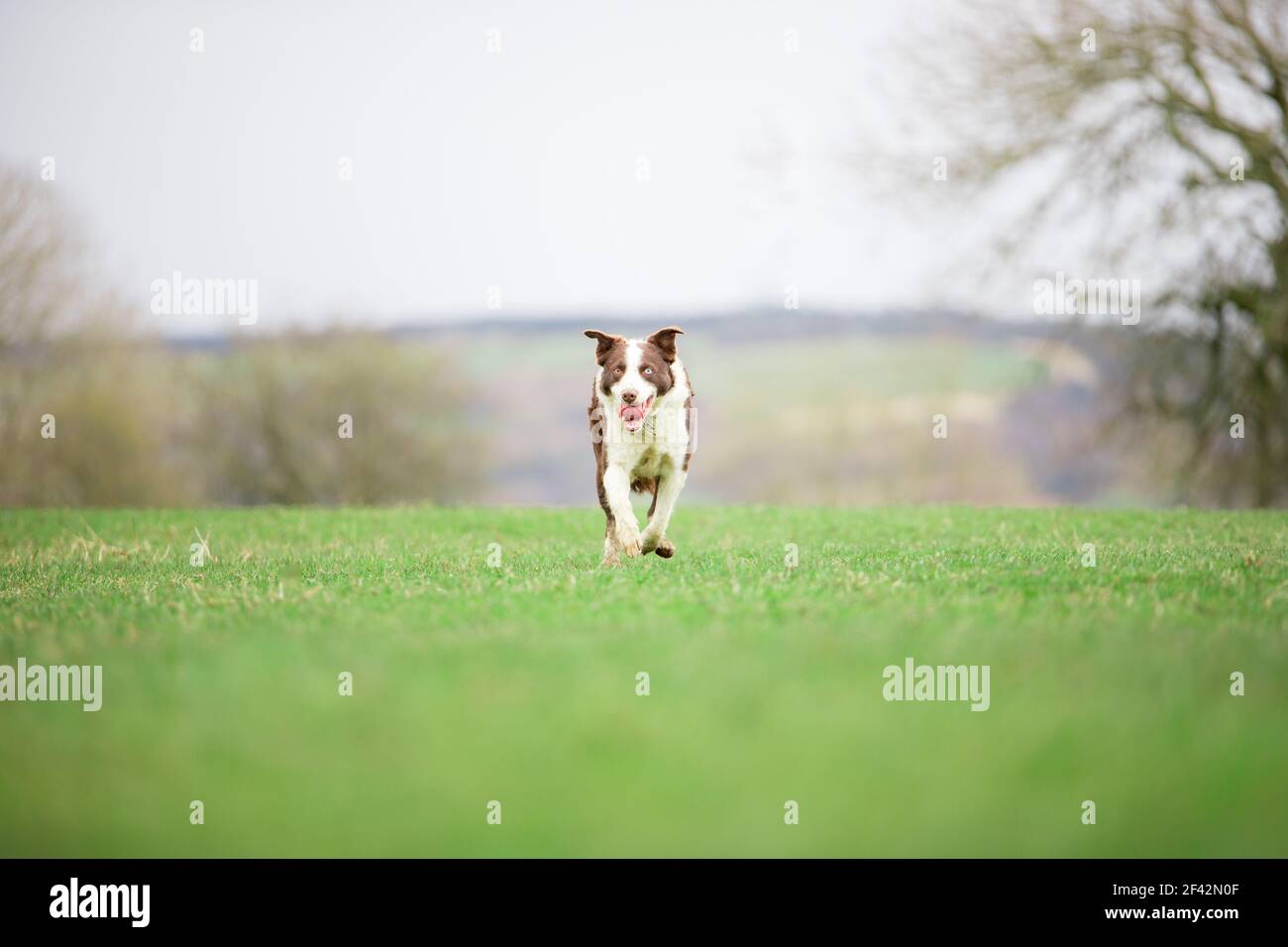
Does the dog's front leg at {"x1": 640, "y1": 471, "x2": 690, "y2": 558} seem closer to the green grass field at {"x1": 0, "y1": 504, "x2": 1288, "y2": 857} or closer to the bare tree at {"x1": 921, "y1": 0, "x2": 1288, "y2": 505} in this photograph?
the green grass field at {"x1": 0, "y1": 504, "x2": 1288, "y2": 857}

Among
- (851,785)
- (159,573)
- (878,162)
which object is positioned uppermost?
(878,162)

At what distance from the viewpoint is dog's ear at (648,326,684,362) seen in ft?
28.6

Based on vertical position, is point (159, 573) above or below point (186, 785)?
above

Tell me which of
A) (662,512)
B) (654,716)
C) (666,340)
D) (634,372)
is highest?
(666,340)

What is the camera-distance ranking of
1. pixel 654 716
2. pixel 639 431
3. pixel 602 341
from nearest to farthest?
pixel 654 716, pixel 639 431, pixel 602 341

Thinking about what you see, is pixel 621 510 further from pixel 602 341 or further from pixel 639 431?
pixel 602 341

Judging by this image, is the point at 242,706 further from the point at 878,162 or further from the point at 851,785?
the point at 878,162

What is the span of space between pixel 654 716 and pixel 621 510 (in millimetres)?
4161

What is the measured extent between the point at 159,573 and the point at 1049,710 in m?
6.53

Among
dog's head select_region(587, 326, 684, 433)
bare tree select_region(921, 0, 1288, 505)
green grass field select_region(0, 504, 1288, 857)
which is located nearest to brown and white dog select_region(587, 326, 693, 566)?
dog's head select_region(587, 326, 684, 433)

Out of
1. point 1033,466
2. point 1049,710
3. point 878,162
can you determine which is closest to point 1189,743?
point 1049,710

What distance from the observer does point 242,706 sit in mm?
4656

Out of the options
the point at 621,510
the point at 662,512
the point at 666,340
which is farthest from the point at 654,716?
the point at 666,340

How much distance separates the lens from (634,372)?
27.3 feet
